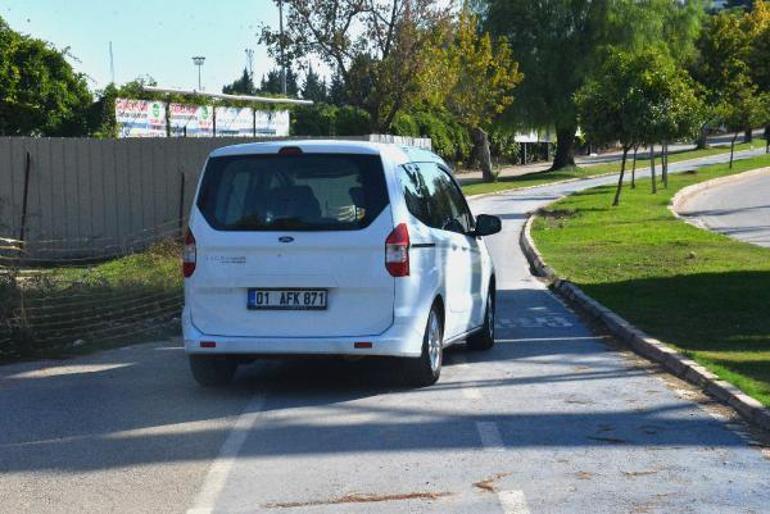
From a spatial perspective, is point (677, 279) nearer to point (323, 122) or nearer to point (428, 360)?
point (428, 360)

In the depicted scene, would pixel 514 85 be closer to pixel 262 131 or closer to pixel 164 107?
pixel 262 131

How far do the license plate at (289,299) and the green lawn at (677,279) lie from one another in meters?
3.28

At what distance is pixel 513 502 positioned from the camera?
18.5 feet

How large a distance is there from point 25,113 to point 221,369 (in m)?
23.2

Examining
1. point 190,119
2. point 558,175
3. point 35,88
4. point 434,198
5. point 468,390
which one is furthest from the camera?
point 558,175

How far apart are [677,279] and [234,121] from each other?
83.4 ft

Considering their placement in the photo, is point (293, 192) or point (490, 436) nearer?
point (490, 436)

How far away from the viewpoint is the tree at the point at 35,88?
29203 millimetres

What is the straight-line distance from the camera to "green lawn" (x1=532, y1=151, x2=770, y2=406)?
10.2 metres

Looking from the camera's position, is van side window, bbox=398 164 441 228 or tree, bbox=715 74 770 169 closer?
van side window, bbox=398 164 441 228

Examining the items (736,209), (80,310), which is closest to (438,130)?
(736,209)

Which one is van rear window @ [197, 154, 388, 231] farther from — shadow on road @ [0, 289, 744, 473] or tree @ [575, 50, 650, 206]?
tree @ [575, 50, 650, 206]

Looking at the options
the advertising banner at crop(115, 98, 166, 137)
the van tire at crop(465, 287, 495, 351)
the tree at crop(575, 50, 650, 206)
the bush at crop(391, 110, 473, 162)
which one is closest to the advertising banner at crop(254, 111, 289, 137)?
the advertising banner at crop(115, 98, 166, 137)

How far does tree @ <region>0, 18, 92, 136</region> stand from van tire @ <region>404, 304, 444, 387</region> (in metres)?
23.3
